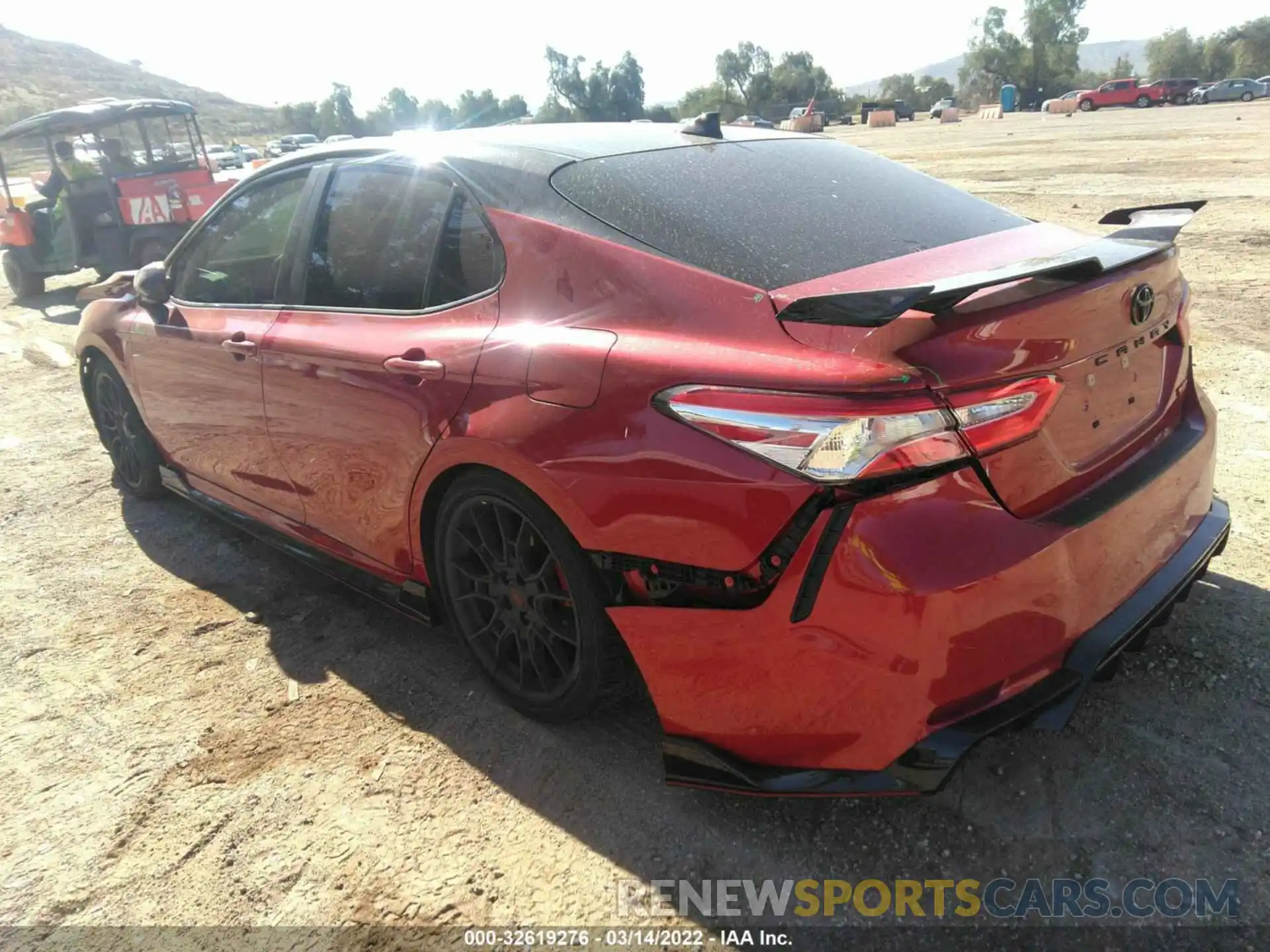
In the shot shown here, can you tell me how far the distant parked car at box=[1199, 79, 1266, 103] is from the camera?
161 ft

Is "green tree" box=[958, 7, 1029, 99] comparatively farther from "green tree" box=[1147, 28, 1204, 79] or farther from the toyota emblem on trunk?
the toyota emblem on trunk

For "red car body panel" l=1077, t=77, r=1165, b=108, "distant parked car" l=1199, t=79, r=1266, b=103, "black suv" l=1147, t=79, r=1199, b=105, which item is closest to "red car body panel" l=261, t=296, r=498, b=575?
"red car body panel" l=1077, t=77, r=1165, b=108

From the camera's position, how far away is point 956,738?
6.05ft

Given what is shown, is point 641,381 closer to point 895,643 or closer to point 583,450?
point 583,450

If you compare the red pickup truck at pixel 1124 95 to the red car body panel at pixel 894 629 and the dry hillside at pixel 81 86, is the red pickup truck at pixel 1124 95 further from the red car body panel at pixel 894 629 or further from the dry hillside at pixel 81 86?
the dry hillside at pixel 81 86

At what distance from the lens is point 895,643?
1.79m

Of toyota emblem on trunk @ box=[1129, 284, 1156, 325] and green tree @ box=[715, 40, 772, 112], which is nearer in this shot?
toyota emblem on trunk @ box=[1129, 284, 1156, 325]

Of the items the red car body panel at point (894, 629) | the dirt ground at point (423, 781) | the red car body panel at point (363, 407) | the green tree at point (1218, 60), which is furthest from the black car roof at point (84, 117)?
the green tree at point (1218, 60)

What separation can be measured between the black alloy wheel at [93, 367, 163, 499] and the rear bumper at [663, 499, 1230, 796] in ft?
11.8

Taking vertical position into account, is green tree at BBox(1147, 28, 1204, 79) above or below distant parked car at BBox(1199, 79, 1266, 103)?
above

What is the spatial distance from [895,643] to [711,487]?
1.62 ft

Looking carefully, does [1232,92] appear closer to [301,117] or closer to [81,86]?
[301,117]

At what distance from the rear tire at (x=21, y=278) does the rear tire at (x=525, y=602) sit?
40.6 ft

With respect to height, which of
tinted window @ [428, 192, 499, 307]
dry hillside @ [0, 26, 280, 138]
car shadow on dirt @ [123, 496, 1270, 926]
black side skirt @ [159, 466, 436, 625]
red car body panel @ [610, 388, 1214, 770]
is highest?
dry hillside @ [0, 26, 280, 138]
